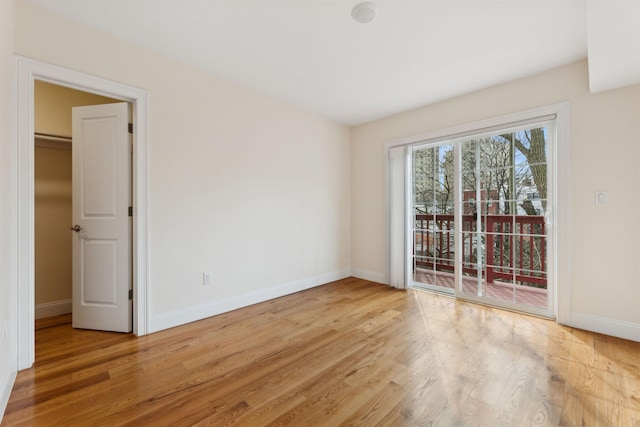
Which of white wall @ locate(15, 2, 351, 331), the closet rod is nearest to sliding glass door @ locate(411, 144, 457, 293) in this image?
white wall @ locate(15, 2, 351, 331)

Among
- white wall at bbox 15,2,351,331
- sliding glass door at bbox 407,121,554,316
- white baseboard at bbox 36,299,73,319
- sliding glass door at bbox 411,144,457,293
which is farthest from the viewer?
sliding glass door at bbox 411,144,457,293

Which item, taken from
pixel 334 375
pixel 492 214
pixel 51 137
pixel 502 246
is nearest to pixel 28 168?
pixel 51 137

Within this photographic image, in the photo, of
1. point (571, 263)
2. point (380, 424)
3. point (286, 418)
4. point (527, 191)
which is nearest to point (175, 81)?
point (286, 418)

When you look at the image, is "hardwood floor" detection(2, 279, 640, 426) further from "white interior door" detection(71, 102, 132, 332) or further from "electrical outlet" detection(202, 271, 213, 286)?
"electrical outlet" detection(202, 271, 213, 286)

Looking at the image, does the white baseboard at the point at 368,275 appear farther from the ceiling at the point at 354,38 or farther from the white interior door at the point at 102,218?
the white interior door at the point at 102,218

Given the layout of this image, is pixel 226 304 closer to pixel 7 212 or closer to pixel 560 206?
pixel 7 212

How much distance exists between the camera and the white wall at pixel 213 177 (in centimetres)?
226


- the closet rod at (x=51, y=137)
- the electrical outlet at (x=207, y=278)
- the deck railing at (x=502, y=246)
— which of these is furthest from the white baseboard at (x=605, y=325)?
the closet rod at (x=51, y=137)

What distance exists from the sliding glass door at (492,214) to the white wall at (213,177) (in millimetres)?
1670

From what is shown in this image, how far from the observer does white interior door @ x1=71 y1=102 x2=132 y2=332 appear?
2455 mm

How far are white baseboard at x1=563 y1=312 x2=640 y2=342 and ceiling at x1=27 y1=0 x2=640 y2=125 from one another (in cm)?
226

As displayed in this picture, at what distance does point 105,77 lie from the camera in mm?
2234

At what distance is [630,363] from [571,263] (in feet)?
2.96

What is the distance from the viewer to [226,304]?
117 inches
